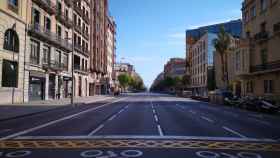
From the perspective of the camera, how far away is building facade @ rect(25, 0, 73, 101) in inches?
1398

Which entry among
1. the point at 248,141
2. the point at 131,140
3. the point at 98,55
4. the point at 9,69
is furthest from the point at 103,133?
the point at 98,55

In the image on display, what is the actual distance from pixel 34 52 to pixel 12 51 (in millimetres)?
6063

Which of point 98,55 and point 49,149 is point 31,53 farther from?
point 98,55

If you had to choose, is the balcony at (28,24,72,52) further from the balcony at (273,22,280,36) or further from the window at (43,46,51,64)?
the balcony at (273,22,280,36)

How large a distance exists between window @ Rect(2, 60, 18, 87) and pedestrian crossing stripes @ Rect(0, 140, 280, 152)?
68.5ft

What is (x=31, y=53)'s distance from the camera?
35.7m

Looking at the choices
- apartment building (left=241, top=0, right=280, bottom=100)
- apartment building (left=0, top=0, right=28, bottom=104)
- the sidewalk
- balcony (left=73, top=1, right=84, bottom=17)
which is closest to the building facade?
apartment building (left=0, top=0, right=28, bottom=104)

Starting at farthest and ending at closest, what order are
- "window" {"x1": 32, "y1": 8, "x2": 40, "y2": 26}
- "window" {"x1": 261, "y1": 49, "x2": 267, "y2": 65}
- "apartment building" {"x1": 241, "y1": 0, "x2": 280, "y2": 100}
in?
"window" {"x1": 261, "y1": 49, "x2": 267, "y2": 65}
"window" {"x1": 32, "y1": 8, "x2": 40, "y2": 26}
"apartment building" {"x1": 241, "y1": 0, "x2": 280, "y2": 100}

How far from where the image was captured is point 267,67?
36.8 metres

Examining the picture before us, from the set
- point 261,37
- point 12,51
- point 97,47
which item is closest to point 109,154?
point 12,51

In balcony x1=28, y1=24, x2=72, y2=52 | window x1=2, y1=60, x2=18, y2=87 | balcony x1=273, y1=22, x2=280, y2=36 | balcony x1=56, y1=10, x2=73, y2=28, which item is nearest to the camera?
window x1=2, y1=60, x2=18, y2=87

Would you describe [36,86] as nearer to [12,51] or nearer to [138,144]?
[12,51]

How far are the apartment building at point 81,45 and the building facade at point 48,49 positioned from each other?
4.27 meters

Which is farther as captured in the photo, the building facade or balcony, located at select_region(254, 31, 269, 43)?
balcony, located at select_region(254, 31, 269, 43)
